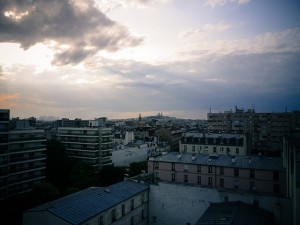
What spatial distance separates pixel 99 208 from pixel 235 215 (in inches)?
590

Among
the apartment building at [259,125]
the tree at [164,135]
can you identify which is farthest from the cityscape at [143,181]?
the tree at [164,135]

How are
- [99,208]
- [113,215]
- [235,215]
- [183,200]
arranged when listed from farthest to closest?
1. [183,200]
2. [113,215]
3. [235,215]
4. [99,208]

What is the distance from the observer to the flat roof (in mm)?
48812

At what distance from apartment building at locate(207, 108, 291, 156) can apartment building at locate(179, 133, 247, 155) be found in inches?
934

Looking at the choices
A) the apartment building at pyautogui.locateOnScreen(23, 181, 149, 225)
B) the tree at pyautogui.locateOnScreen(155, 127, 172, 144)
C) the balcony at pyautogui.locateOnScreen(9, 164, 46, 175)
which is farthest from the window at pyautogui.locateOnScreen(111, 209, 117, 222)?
the tree at pyautogui.locateOnScreen(155, 127, 172, 144)

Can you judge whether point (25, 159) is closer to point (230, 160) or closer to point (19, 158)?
point (19, 158)

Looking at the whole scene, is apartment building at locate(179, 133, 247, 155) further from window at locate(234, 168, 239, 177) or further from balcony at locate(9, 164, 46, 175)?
balcony at locate(9, 164, 46, 175)

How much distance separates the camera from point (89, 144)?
249ft

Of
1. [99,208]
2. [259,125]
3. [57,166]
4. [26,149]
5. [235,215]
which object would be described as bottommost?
[57,166]

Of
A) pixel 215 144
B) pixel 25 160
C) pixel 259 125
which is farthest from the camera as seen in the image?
pixel 259 125

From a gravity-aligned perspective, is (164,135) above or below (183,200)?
above

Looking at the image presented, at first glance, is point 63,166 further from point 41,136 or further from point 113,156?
point 113,156

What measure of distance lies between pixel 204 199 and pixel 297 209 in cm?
1426

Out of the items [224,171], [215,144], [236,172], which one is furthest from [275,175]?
[215,144]
